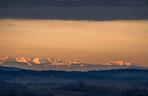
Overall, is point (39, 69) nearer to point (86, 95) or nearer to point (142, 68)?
point (86, 95)

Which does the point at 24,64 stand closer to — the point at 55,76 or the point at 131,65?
the point at 55,76

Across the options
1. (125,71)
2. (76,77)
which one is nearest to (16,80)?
(76,77)

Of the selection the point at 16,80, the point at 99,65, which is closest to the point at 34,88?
the point at 16,80

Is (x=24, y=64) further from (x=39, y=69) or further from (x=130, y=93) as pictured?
(x=130, y=93)

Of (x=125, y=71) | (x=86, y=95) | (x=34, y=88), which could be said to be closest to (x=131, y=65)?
(x=125, y=71)
